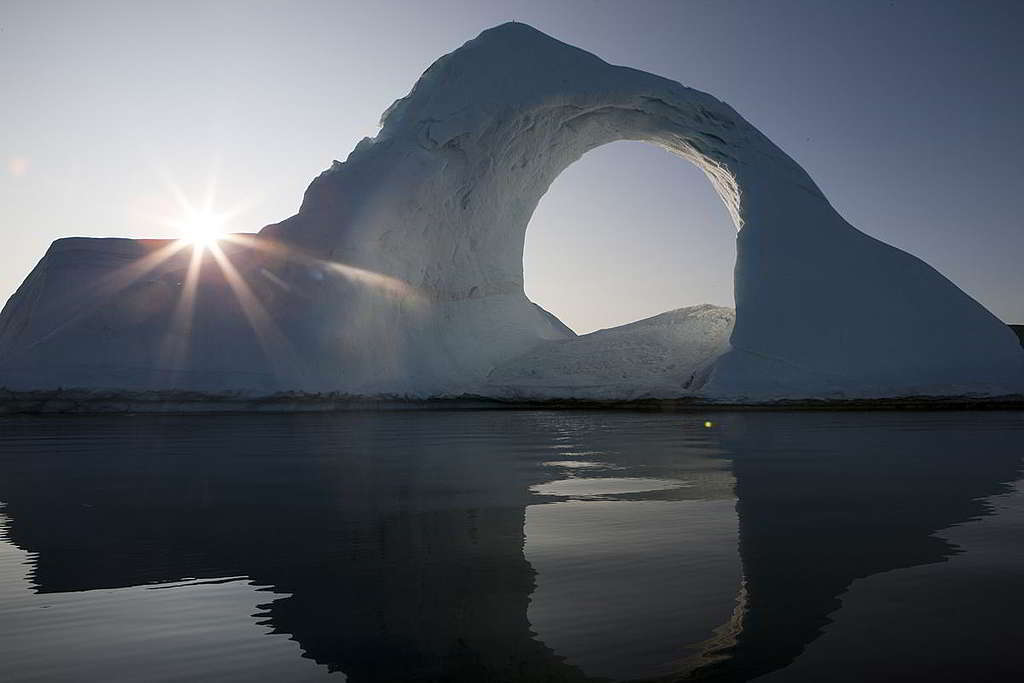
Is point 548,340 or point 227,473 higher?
point 548,340

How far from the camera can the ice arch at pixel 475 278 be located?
14.6m

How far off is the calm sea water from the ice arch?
1050 cm

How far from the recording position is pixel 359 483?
13.8 ft

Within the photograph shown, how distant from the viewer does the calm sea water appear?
57.0 inches

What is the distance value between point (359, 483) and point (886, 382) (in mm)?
13124

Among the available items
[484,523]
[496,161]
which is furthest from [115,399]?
[484,523]

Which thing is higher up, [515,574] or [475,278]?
[475,278]

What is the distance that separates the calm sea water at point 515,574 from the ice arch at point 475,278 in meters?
10.5

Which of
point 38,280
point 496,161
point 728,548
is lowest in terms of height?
point 728,548

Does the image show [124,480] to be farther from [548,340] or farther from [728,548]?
[548,340]

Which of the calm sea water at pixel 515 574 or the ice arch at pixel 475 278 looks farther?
the ice arch at pixel 475 278

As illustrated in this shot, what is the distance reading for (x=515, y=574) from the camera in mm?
2125

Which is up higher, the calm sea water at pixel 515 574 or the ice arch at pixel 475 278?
the ice arch at pixel 475 278

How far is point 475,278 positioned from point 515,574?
1779 cm
